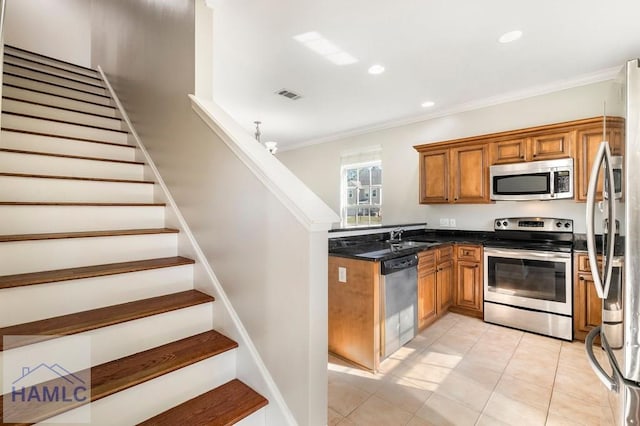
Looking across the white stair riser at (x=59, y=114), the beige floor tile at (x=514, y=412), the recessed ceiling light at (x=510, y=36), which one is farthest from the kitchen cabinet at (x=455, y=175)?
the white stair riser at (x=59, y=114)

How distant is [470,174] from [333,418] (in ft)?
10.6

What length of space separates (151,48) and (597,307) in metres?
4.66

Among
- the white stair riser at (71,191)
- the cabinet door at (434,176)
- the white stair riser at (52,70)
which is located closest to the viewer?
the white stair riser at (71,191)

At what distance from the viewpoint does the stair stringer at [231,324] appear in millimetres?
1359

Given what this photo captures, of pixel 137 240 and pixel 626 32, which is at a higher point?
pixel 626 32

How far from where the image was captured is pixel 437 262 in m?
3.36

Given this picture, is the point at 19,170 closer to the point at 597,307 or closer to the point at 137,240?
the point at 137,240

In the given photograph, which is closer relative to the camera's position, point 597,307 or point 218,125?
point 218,125

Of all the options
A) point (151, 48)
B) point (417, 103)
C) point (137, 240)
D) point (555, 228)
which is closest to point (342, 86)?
point (417, 103)

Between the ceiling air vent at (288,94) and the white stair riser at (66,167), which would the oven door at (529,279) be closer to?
the ceiling air vent at (288,94)

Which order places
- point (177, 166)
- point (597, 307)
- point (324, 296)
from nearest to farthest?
1. point (324, 296)
2. point (177, 166)
3. point (597, 307)

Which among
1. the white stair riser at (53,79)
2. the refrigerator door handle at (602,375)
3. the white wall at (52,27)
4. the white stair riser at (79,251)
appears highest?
the white wall at (52,27)

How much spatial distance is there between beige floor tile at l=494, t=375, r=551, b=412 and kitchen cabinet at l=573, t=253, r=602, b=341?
116 cm

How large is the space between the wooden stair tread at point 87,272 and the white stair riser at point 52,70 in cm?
296
